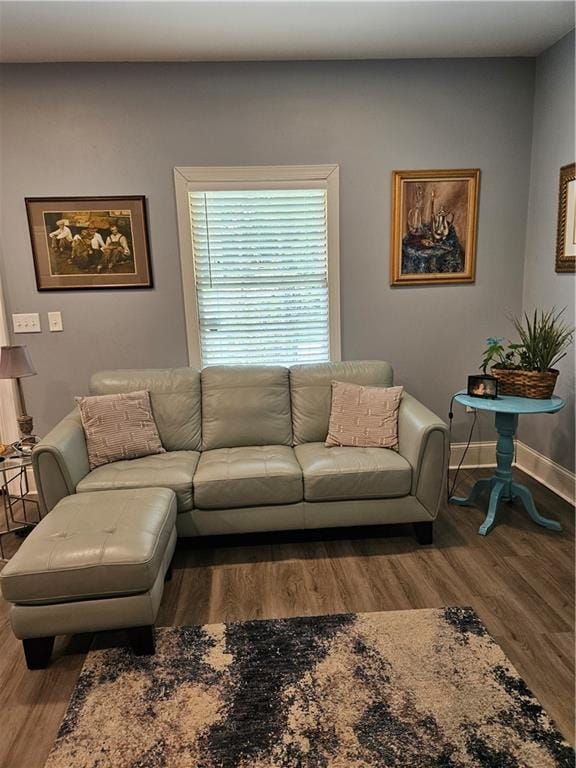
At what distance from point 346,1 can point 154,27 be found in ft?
3.32

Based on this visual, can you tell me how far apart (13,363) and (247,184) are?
5.93 feet

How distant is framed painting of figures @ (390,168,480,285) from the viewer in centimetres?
328

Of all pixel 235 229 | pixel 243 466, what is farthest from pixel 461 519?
pixel 235 229

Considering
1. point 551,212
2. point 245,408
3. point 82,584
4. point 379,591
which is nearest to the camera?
point 82,584

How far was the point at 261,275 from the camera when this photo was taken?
11.0 ft

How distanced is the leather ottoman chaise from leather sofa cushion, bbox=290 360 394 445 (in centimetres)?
129

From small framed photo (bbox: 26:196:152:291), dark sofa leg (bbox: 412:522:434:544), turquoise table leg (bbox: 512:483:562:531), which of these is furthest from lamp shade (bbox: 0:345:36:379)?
turquoise table leg (bbox: 512:483:562:531)

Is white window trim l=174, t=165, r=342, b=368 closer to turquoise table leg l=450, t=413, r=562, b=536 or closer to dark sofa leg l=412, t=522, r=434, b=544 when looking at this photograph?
turquoise table leg l=450, t=413, r=562, b=536

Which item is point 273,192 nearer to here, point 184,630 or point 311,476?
point 311,476

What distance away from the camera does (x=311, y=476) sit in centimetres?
255

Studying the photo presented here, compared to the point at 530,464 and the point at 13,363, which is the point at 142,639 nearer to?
the point at 13,363

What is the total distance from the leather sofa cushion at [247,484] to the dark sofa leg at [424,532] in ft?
2.23

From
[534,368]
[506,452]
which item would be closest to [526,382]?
[534,368]

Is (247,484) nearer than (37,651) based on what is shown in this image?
No
